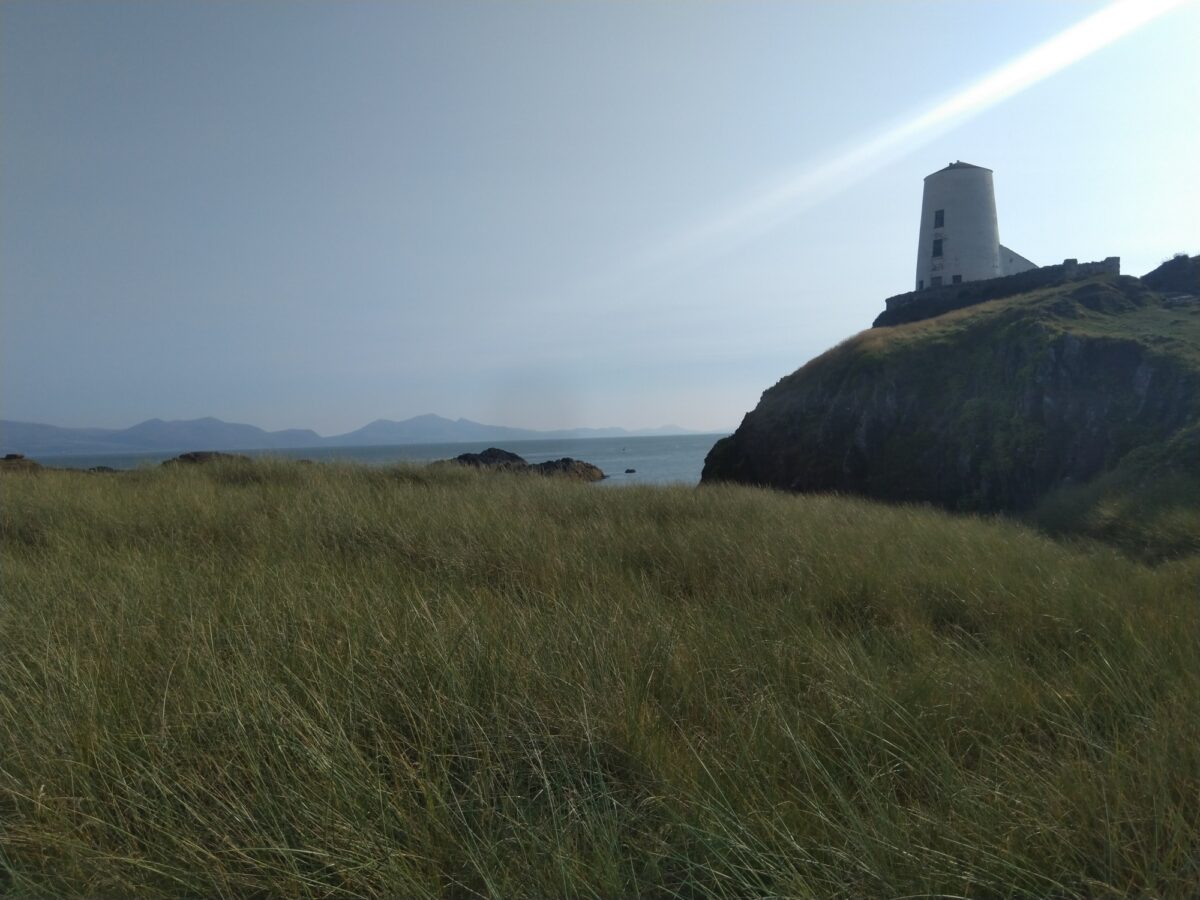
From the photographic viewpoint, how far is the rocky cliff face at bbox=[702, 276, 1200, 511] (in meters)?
17.6

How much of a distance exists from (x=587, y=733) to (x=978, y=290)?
38.3 metres

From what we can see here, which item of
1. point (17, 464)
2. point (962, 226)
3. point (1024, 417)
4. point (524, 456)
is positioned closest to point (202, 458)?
point (17, 464)

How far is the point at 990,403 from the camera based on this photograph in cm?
2112

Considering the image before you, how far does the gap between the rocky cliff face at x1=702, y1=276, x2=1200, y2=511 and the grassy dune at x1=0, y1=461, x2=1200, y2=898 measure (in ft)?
49.2

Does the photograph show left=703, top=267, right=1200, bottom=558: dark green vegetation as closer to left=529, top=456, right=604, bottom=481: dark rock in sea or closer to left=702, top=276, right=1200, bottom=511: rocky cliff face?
left=702, top=276, right=1200, bottom=511: rocky cliff face

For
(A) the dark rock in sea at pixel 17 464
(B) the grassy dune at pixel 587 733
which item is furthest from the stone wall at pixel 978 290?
(A) the dark rock in sea at pixel 17 464

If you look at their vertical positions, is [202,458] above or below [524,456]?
above

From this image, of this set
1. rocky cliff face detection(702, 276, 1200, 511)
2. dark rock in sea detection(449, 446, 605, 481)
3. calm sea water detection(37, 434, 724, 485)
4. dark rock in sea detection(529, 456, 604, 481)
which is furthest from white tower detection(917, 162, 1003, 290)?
dark rock in sea detection(449, 446, 605, 481)

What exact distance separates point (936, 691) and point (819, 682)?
510 millimetres

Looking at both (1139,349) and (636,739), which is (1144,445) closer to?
(1139,349)

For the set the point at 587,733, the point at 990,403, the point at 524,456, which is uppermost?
the point at 990,403

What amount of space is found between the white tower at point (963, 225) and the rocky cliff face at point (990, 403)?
12083 millimetres

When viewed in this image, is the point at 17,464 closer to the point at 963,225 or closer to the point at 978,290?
the point at 978,290

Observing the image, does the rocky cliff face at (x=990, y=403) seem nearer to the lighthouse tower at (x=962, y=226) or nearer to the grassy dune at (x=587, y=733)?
the lighthouse tower at (x=962, y=226)
